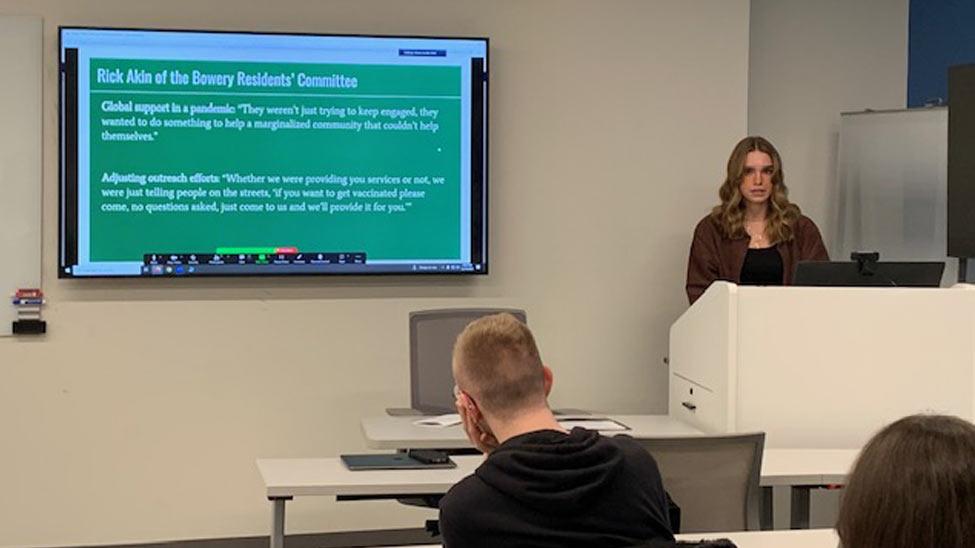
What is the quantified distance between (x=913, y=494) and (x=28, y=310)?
15.9ft

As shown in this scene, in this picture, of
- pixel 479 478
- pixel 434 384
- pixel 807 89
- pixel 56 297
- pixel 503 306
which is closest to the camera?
pixel 479 478

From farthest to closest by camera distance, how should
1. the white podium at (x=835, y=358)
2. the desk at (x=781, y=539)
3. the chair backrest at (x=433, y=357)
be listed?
the chair backrest at (x=433, y=357)
the white podium at (x=835, y=358)
the desk at (x=781, y=539)

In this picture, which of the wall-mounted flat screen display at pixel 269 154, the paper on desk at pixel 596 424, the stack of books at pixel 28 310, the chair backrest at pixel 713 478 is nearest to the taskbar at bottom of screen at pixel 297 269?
the wall-mounted flat screen display at pixel 269 154

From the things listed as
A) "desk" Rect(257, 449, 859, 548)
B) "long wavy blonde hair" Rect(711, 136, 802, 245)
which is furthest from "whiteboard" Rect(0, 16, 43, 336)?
"long wavy blonde hair" Rect(711, 136, 802, 245)

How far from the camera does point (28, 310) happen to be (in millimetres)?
5723

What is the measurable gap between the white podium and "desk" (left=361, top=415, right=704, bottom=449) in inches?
10.6

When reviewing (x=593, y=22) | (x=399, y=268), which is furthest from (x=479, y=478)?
(x=593, y=22)

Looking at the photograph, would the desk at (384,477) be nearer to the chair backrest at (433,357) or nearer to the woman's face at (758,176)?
the chair backrest at (433,357)

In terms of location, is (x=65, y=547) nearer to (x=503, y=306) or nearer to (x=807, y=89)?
(x=503, y=306)

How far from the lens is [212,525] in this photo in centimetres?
602

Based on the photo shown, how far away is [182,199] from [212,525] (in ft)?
4.80

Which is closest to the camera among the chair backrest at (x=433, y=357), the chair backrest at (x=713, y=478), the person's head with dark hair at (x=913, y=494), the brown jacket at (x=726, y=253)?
the person's head with dark hair at (x=913, y=494)

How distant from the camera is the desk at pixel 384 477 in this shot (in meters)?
3.83

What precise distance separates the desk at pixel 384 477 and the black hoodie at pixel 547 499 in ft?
5.03
